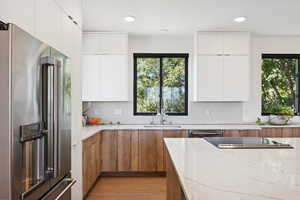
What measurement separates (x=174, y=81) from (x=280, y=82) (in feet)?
6.45

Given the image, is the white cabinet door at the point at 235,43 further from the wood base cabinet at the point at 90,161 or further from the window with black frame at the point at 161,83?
the wood base cabinet at the point at 90,161

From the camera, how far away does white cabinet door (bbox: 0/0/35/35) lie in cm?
144

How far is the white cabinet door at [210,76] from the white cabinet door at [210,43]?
0.33 ft

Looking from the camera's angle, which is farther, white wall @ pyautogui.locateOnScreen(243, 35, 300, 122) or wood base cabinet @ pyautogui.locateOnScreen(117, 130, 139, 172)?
white wall @ pyautogui.locateOnScreen(243, 35, 300, 122)

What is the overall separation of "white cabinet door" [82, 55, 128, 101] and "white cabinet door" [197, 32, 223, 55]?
1.26m

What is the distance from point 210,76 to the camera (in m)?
4.69

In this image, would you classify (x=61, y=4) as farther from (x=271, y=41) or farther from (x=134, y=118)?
A: (x=271, y=41)

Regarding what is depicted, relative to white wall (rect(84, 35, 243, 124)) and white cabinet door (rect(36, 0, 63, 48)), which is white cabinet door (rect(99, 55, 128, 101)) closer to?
white wall (rect(84, 35, 243, 124))

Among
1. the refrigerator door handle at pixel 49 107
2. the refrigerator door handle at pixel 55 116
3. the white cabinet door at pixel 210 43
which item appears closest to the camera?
the refrigerator door handle at pixel 49 107

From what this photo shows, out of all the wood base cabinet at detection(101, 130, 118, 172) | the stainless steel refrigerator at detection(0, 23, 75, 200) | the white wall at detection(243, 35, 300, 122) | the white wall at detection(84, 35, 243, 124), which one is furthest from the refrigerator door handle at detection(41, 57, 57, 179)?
the white wall at detection(243, 35, 300, 122)

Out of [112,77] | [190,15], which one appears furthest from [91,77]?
[190,15]

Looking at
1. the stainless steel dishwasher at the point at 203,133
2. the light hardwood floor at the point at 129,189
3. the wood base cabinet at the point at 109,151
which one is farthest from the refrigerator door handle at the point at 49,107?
the stainless steel dishwasher at the point at 203,133

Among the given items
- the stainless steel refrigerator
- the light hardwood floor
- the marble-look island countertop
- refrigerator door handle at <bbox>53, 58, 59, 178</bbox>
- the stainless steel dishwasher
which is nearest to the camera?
the marble-look island countertop

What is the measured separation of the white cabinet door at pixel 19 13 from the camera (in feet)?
4.73
